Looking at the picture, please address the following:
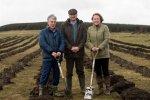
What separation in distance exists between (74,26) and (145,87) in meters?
3.61

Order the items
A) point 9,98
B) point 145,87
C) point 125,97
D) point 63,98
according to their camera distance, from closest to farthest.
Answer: point 125,97 → point 63,98 → point 9,98 → point 145,87

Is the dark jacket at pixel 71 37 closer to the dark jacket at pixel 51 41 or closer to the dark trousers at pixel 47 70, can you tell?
the dark jacket at pixel 51 41

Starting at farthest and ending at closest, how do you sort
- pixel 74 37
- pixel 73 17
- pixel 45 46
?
1. pixel 74 37
2. pixel 73 17
3. pixel 45 46

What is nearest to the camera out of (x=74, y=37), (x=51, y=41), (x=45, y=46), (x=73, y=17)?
(x=45, y=46)

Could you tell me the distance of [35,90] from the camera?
688 centimetres

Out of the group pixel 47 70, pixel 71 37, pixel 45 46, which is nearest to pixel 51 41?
pixel 45 46

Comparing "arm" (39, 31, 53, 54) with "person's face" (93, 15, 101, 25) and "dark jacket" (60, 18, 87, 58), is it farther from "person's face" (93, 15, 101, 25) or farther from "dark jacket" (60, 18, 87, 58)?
"person's face" (93, 15, 101, 25)

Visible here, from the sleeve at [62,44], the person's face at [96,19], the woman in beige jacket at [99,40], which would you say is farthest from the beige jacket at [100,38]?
the sleeve at [62,44]

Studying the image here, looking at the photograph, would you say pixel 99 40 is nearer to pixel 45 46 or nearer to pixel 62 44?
pixel 62 44

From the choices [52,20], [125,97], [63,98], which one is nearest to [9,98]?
[63,98]

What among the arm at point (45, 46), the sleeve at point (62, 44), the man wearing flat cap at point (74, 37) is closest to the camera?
the arm at point (45, 46)

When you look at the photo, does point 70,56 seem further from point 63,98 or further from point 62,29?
point 63,98

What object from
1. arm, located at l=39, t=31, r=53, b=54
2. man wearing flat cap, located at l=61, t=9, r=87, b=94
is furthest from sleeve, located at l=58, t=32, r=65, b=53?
arm, located at l=39, t=31, r=53, b=54

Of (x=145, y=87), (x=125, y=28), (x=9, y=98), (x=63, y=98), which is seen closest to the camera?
(x=63, y=98)
